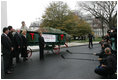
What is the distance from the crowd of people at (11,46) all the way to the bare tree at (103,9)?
29797mm

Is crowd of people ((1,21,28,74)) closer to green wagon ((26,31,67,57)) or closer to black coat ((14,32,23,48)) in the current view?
black coat ((14,32,23,48))

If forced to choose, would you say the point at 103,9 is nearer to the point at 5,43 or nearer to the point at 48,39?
the point at 48,39

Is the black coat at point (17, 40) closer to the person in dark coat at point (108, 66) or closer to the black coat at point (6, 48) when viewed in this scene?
the black coat at point (6, 48)

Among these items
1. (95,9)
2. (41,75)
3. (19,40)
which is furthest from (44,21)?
(41,75)

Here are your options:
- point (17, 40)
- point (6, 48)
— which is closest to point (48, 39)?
point (17, 40)

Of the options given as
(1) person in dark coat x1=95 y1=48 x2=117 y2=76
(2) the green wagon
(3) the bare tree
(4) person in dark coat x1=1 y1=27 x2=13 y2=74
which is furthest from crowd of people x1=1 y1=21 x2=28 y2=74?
(3) the bare tree

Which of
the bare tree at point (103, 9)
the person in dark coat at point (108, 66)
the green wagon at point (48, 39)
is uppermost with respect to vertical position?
the bare tree at point (103, 9)

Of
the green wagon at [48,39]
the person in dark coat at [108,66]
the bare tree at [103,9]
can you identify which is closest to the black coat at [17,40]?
the green wagon at [48,39]

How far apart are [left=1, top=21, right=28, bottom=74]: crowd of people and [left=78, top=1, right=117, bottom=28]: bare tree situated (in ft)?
97.8

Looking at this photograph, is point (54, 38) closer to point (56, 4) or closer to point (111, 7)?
point (111, 7)

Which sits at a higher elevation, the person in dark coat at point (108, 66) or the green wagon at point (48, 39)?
the green wagon at point (48, 39)

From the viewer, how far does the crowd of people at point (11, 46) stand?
5671 mm

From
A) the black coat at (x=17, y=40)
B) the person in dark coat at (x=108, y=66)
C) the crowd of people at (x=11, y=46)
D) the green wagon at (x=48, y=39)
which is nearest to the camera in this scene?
the person in dark coat at (x=108, y=66)

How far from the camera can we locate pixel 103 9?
35.9m
